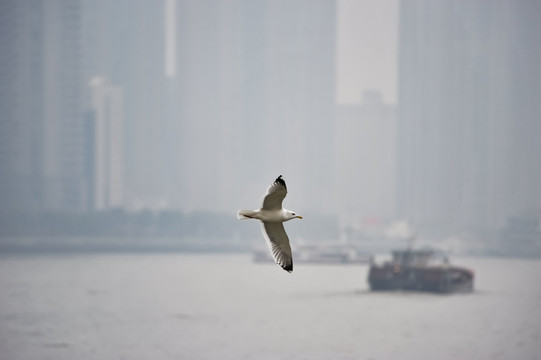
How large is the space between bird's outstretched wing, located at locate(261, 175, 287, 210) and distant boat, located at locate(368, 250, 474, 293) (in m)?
63.5

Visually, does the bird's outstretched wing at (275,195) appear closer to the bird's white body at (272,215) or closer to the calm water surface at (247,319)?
the bird's white body at (272,215)

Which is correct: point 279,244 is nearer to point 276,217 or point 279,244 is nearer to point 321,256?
point 276,217

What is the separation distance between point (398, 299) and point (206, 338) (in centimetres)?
3106

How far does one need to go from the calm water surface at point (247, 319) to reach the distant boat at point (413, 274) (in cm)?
140

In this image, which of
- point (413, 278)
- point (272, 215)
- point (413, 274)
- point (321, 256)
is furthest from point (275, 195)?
point (321, 256)

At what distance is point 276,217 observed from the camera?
509 inches

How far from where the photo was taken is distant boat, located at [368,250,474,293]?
76.8m

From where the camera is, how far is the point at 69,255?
497 ft

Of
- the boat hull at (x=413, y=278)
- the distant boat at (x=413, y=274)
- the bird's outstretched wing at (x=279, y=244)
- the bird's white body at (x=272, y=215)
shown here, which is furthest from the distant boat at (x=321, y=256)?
the bird's white body at (x=272, y=215)

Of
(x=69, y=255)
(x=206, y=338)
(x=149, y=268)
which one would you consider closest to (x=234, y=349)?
(x=206, y=338)

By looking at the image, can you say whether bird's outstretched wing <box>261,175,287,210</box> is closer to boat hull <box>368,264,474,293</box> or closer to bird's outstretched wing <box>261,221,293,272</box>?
bird's outstretched wing <box>261,221,293,272</box>

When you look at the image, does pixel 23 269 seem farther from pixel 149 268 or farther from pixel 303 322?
pixel 303 322

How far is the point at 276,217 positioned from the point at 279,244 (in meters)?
0.58

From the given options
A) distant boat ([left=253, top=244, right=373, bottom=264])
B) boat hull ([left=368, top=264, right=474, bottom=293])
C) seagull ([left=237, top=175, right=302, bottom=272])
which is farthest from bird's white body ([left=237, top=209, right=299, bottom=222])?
distant boat ([left=253, top=244, right=373, bottom=264])
